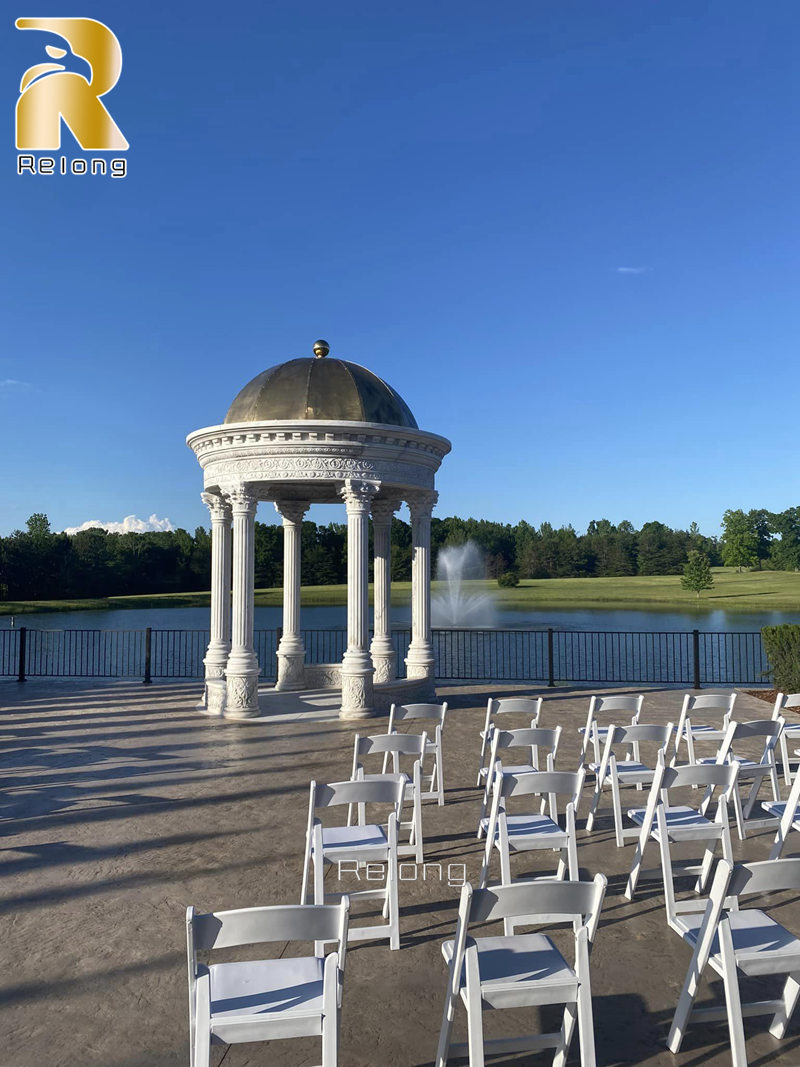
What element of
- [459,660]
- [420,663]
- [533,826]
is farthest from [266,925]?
[459,660]

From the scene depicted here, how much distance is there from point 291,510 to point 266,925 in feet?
50.8

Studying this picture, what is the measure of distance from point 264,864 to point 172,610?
77695 millimetres

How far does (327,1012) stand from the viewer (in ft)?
10.0

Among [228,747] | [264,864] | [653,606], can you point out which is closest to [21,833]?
[264,864]

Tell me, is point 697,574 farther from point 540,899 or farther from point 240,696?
point 540,899

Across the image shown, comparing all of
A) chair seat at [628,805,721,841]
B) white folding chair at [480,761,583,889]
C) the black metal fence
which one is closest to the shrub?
the black metal fence

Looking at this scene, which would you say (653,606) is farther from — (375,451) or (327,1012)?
(327,1012)

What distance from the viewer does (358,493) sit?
14.7 meters

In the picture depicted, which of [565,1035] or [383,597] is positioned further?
[383,597]

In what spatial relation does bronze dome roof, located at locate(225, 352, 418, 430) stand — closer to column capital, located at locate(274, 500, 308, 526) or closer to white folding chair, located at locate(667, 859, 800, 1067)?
column capital, located at locate(274, 500, 308, 526)

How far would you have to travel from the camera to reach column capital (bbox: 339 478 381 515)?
14648mm

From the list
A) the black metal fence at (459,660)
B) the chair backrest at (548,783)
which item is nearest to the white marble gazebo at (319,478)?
the black metal fence at (459,660)

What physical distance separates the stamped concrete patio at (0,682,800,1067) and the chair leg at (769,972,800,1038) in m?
0.06

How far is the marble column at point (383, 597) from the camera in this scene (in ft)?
56.2
